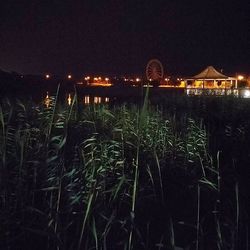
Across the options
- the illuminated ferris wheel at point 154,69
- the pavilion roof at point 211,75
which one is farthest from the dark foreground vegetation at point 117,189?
the illuminated ferris wheel at point 154,69

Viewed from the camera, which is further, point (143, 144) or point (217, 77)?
point (217, 77)

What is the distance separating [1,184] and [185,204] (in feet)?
8.41

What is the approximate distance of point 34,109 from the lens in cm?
866

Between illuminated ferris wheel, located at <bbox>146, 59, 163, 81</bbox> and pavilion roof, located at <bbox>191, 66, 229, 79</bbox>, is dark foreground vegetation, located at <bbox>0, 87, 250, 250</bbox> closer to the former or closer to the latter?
pavilion roof, located at <bbox>191, 66, 229, 79</bbox>

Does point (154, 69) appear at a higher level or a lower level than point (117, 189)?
higher

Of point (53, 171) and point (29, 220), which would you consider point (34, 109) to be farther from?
point (29, 220)

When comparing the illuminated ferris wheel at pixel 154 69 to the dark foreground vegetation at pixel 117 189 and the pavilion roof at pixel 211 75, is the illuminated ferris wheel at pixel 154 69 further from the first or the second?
the dark foreground vegetation at pixel 117 189

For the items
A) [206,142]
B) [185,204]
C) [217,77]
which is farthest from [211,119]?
[217,77]

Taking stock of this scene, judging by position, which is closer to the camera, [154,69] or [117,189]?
[117,189]

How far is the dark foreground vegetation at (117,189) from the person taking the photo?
383 cm

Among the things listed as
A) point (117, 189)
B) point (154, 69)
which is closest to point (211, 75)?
point (154, 69)

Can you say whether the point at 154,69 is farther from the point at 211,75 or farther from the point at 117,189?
the point at 117,189

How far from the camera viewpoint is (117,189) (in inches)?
150

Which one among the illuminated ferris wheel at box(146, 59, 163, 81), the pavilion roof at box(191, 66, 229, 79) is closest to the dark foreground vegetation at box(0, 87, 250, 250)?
the pavilion roof at box(191, 66, 229, 79)
